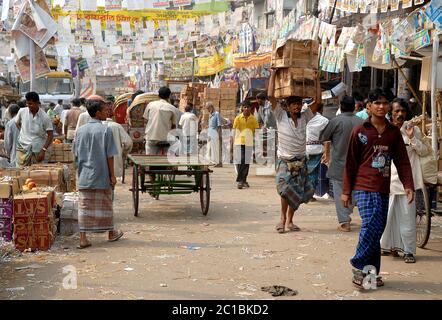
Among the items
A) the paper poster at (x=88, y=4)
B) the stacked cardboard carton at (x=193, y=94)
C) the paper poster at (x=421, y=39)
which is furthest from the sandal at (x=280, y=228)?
the stacked cardboard carton at (x=193, y=94)

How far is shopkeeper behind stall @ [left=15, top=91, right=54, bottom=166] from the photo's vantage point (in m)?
9.41

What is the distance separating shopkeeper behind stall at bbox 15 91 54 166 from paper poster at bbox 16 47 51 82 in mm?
2726

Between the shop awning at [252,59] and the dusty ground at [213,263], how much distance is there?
13.1 meters

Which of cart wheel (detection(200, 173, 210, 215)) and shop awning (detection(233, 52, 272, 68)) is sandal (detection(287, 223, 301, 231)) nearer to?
cart wheel (detection(200, 173, 210, 215))

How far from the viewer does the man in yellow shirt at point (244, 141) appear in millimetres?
13719

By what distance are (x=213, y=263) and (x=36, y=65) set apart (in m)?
7.29

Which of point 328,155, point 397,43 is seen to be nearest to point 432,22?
point 397,43

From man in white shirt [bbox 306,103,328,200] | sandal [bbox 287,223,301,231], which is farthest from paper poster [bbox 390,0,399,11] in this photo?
sandal [bbox 287,223,301,231]

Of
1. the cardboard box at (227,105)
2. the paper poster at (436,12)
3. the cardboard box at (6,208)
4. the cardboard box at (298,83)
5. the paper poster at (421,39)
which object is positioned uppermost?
the paper poster at (436,12)

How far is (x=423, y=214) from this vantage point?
299 inches

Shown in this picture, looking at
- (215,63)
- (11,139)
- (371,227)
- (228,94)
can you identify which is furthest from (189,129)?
(215,63)

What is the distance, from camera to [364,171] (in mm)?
5781

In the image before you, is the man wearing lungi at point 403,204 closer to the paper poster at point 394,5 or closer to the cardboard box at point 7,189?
the cardboard box at point 7,189

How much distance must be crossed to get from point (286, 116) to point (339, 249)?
203 cm
